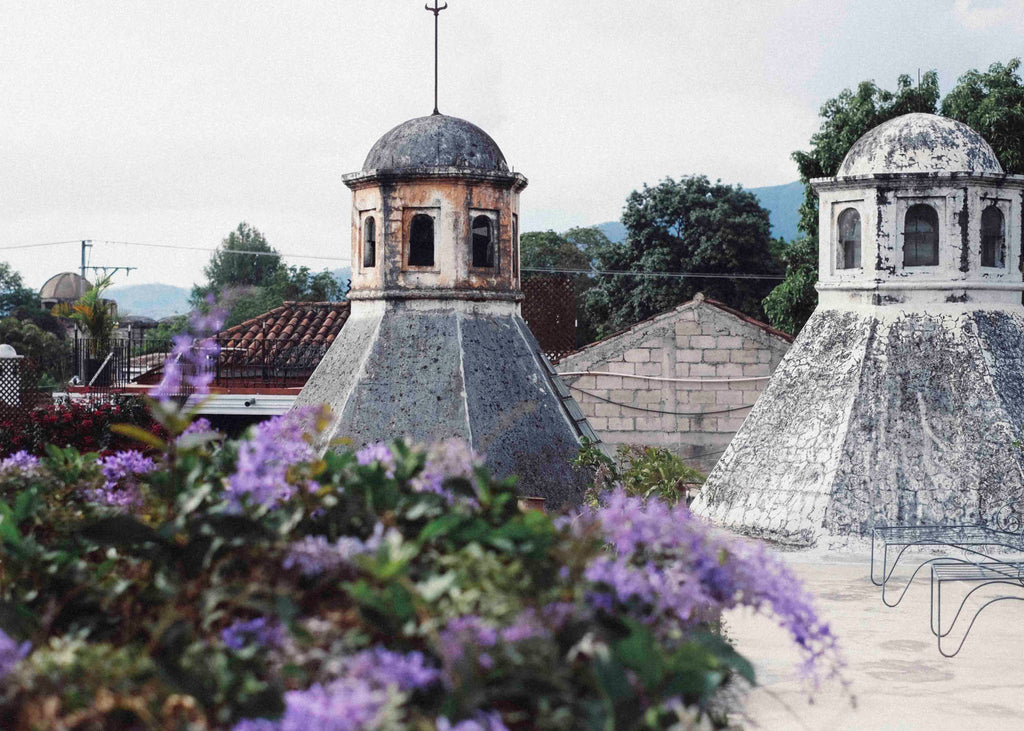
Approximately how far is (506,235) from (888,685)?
5036 millimetres

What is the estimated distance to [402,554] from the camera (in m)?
2.39

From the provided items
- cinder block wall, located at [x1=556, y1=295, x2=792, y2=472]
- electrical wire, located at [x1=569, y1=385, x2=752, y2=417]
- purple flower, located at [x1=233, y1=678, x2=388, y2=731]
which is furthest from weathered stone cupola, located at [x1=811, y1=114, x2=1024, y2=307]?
purple flower, located at [x1=233, y1=678, x2=388, y2=731]

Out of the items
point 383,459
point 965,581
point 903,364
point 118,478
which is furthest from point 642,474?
point 383,459

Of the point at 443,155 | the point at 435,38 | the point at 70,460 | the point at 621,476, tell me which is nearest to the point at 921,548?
the point at 621,476

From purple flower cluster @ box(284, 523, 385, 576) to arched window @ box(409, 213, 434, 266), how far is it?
7918 mm

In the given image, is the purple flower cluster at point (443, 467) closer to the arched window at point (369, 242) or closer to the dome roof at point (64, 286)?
the arched window at point (369, 242)

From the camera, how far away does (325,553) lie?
253 centimetres

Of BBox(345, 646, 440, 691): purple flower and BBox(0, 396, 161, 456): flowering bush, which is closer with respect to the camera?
BBox(345, 646, 440, 691): purple flower

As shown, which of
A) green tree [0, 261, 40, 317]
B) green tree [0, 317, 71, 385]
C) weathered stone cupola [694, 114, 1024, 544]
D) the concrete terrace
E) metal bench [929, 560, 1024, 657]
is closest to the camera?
the concrete terrace

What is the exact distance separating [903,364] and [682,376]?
627 cm

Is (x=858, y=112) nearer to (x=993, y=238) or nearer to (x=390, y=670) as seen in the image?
(x=993, y=238)

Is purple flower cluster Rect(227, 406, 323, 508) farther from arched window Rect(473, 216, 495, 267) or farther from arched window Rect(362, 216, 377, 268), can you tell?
arched window Rect(362, 216, 377, 268)

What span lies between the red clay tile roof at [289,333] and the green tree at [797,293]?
29.0ft

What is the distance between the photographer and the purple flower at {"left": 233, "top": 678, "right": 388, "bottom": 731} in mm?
1983
